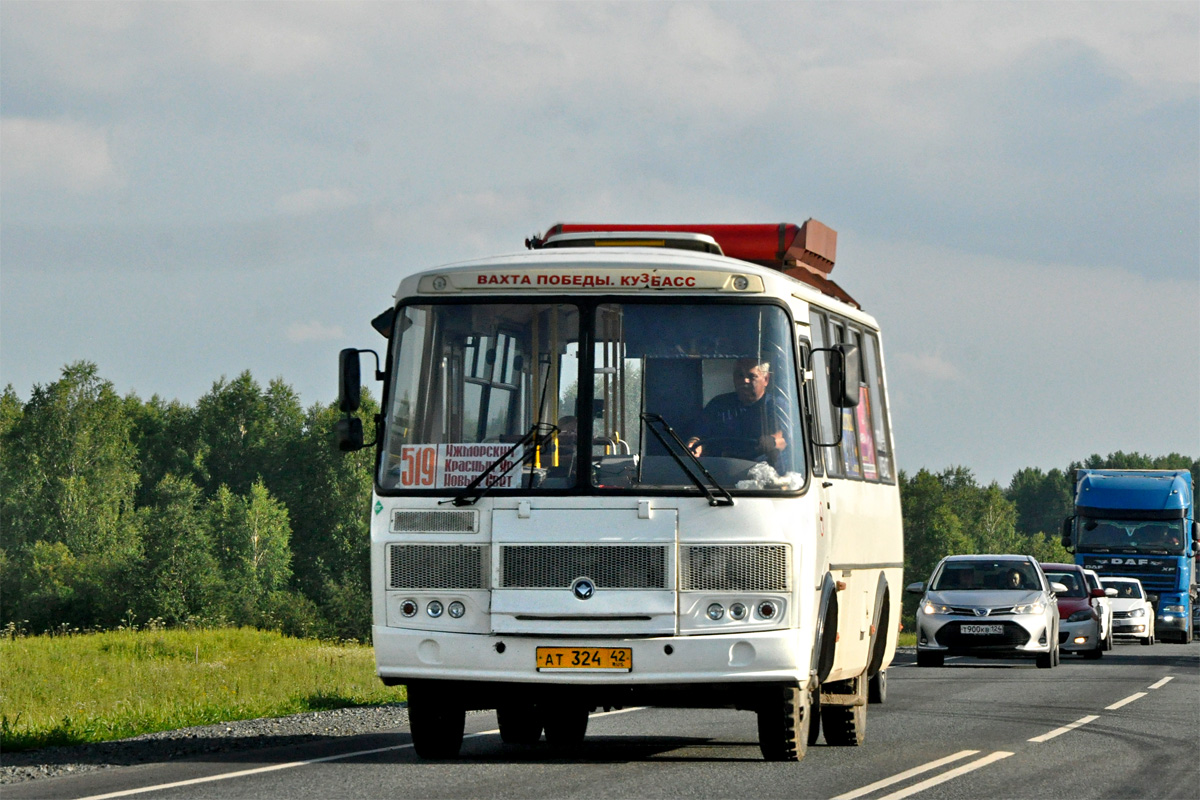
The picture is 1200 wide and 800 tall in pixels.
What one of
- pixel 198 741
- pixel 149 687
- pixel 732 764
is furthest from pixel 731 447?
pixel 149 687

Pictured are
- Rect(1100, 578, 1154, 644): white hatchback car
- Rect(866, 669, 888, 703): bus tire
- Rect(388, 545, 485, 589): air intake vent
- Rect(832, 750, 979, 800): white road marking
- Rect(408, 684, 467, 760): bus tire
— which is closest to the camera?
Rect(832, 750, 979, 800): white road marking

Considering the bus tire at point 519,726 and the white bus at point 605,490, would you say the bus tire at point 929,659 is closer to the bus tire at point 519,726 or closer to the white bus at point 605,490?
the bus tire at point 519,726

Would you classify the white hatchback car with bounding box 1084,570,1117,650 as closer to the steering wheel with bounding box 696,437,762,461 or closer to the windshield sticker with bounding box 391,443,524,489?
the steering wheel with bounding box 696,437,762,461

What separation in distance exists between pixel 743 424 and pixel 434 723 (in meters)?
2.87

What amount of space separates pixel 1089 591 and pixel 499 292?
23.0 m

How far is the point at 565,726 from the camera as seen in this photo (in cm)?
1357

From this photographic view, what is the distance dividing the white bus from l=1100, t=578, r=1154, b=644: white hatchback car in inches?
1155

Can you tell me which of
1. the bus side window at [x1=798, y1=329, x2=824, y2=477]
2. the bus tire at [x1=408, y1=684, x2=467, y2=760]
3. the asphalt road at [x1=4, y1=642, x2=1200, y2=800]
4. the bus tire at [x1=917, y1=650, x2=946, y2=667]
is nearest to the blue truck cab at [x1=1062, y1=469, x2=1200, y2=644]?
the bus tire at [x1=917, y1=650, x2=946, y2=667]

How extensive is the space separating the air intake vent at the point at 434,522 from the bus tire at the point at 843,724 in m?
3.64

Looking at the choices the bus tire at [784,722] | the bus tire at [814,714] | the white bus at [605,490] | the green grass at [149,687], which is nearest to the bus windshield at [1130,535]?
the green grass at [149,687]

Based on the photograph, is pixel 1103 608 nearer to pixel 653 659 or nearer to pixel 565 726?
pixel 565 726

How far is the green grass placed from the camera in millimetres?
15609

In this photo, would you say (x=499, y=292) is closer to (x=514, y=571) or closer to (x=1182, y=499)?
(x=514, y=571)

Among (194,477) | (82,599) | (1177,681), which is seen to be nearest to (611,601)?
(1177,681)
